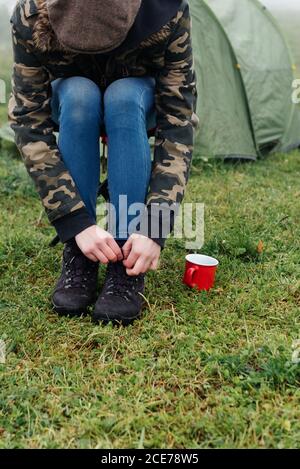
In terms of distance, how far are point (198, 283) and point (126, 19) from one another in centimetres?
101

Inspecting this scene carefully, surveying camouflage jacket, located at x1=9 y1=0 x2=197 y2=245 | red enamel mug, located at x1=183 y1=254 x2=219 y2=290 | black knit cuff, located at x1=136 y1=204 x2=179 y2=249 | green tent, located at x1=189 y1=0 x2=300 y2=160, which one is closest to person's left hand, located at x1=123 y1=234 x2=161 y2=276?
black knit cuff, located at x1=136 y1=204 x2=179 y2=249

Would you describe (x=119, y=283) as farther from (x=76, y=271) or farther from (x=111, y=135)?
(x=111, y=135)

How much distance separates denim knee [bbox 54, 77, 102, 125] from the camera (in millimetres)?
2188

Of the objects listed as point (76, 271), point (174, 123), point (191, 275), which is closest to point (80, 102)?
point (174, 123)

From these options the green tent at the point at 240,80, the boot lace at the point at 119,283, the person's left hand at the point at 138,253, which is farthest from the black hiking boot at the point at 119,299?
the green tent at the point at 240,80

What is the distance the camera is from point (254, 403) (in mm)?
1760

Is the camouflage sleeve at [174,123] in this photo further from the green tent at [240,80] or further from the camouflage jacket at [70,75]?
the green tent at [240,80]

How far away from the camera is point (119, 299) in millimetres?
2189

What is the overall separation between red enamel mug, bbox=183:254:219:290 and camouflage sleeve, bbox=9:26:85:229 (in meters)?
0.53

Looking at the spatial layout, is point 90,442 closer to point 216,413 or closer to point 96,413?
point 96,413

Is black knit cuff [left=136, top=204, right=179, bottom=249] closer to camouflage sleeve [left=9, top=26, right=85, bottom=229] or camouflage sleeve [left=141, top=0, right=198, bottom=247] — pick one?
camouflage sleeve [left=141, top=0, right=198, bottom=247]

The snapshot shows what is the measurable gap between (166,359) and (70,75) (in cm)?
109

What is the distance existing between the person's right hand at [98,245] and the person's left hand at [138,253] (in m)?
0.04

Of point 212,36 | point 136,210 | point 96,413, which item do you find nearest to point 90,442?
point 96,413
